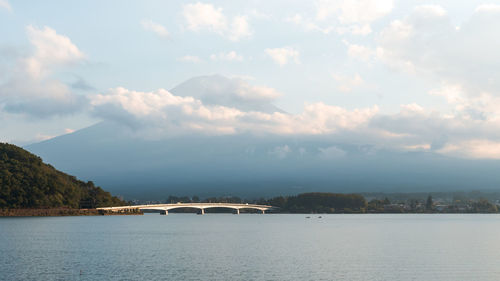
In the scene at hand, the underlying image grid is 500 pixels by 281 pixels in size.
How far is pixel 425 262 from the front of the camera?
201 ft

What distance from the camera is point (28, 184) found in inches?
6506

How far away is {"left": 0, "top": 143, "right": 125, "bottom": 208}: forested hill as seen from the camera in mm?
161625

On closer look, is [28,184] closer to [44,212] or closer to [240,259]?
[44,212]

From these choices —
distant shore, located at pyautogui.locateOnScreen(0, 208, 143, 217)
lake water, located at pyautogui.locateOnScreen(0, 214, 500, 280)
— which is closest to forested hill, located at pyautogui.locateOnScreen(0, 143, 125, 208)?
distant shore, located at pyautogui.locateOnScreen(0, 208, 143, 217)

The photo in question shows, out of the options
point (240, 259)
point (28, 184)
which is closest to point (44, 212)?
point (28, 184)

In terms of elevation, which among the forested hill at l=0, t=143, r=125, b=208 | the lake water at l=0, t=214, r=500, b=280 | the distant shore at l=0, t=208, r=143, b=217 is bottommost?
the lake water at l=0, t=214, r=500, b=280

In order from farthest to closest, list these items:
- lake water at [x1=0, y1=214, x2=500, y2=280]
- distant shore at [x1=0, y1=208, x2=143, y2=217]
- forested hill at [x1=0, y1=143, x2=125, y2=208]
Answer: forested hill at [x1=0, y1=143, x2=125, y2=208]
distant shore at [x1=0, y1=208, x2=143, y2=217]
lake water at [x1=0, y1=214, x2=500, y2=280]

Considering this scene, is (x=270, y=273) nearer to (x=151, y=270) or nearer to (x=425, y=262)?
(x=151, y=270)

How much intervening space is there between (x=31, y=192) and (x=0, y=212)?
1075cm

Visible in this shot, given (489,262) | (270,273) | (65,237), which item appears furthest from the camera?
(65,237)

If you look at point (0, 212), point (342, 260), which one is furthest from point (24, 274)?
point (0, 212)

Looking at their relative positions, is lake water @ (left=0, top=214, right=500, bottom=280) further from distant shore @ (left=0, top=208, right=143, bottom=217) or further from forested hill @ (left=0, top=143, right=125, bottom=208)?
forested hill @ (left=0, top=143, right=125, bottom=208)

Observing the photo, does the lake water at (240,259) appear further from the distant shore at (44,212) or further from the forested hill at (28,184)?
the forested hill at (28,184)

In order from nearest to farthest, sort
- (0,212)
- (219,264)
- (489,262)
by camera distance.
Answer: (219,264)
(489,262)
(0,212)
